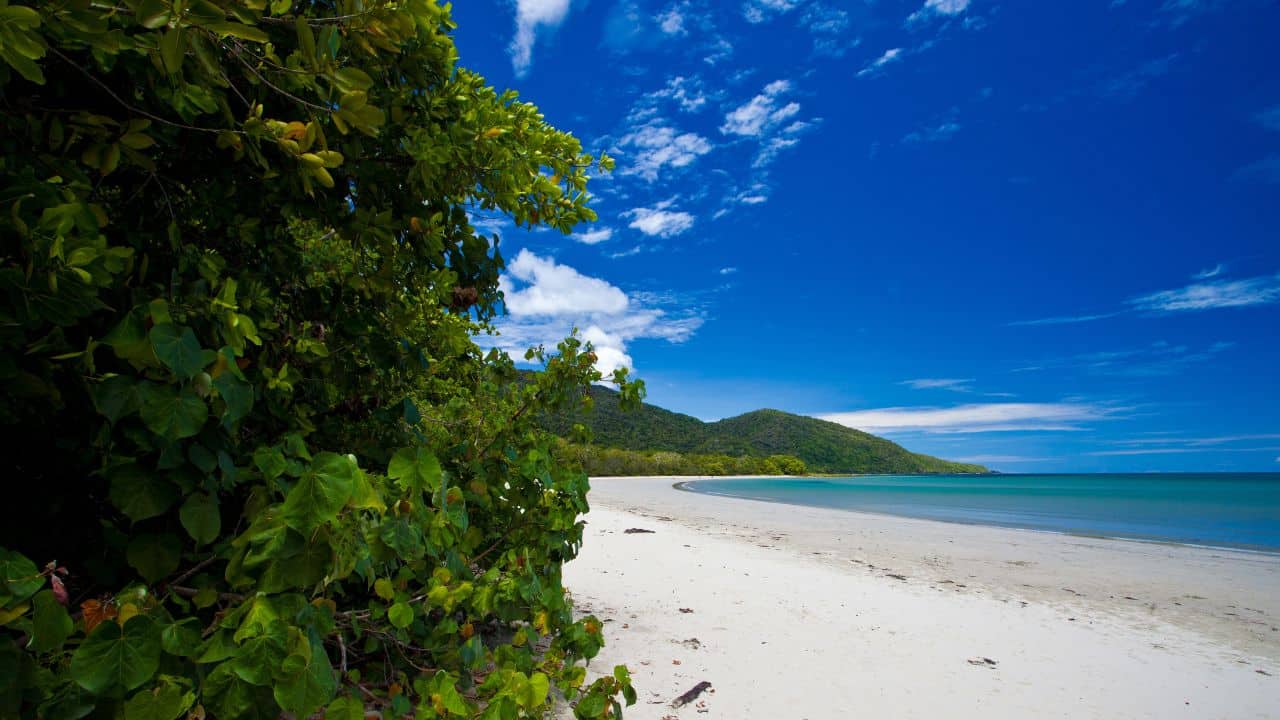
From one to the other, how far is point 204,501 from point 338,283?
66.5 inches

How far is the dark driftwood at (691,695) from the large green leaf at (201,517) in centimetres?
334

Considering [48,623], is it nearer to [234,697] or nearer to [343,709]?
[234,697]

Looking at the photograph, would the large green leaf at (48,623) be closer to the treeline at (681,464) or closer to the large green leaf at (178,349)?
the large green leaf at (178,349)

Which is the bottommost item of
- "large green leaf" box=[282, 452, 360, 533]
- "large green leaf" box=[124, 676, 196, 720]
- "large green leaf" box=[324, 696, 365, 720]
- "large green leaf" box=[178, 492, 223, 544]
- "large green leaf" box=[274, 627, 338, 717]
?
"large green leaf" box=[324, 696, 365, 720]

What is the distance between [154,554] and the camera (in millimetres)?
1329

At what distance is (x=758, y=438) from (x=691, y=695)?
118 meters

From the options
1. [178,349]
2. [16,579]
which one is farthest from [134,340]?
[16,579]

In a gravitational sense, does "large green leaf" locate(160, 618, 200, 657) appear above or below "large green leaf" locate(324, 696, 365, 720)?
above

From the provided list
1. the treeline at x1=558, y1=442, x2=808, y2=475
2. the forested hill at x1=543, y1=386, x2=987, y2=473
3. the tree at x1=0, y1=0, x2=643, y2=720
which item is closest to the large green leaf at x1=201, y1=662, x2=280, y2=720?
the tree at x1=0, y1=0, x2=643, y2=720

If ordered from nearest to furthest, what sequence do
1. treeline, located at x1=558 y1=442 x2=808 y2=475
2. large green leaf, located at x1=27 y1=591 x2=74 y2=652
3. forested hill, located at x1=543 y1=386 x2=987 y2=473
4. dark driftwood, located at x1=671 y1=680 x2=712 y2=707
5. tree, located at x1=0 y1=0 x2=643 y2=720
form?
large green leaf, located at x1=27 y1=591 x2=74 y2=652, tree, located at x1=0 y1=0 x2=643 y2=720, dark driftwood, located at x1=671 y1=680 x2=712 y2=707, treeline, located at x1=558 y1=442 x2=808 y2=475, forested hill, located at x1=543 y1=386 x2=987 y2=473

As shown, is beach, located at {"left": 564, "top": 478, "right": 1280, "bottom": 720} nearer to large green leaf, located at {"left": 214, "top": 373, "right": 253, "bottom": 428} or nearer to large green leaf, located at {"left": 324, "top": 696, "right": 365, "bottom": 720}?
large green leaf, located at {"left": 324, "top": 696, "right": 365, "bottom": 720}

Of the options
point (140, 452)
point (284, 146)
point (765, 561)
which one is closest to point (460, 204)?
point (284, 146)

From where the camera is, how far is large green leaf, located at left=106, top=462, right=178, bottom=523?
119 centimetres

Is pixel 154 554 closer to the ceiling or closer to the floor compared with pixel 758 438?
closer to the floor
